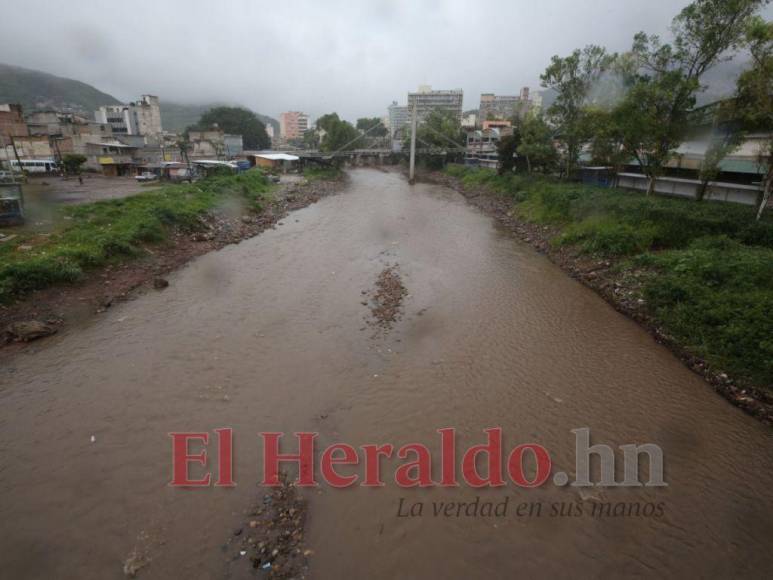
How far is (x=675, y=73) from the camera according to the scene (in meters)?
12.8

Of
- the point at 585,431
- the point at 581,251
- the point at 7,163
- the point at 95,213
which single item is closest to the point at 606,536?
the point at 585,431

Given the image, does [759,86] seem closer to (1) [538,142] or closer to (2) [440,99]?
(1) [538,142]

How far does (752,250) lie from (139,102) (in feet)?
247

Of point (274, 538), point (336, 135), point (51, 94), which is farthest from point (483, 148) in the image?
point (51, 94)

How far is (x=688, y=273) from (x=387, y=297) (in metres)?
6.49

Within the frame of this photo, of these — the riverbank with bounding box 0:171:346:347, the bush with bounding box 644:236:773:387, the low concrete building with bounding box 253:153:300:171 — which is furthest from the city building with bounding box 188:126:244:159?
the bush with bounding box 644:236:773:387

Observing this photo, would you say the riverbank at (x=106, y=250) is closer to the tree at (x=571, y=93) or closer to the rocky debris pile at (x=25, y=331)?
the rocky debris pile at (x=25, y=331)

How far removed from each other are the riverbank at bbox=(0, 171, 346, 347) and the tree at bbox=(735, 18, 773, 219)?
15481mm

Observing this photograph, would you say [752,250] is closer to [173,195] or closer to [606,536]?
[606,536]

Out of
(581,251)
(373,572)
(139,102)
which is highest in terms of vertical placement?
(139,102)

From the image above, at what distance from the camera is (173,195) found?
17594 millimetres

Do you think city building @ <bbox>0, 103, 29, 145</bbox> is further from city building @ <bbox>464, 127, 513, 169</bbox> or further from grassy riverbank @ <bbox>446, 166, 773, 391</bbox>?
grassy riverbank @ <bbox>446, 166, 773, 391</bbox>

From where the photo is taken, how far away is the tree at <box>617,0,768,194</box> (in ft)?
39.2

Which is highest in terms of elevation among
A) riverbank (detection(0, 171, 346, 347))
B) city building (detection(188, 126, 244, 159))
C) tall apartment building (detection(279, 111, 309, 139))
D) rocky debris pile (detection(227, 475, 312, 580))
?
tall apartment building (detection(279, 111, 309, 139))
